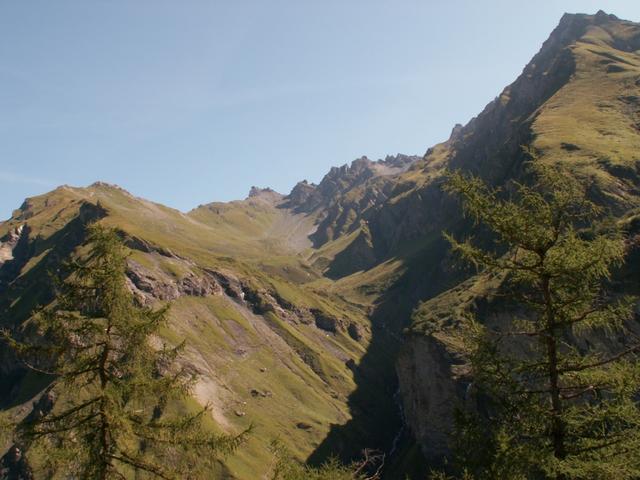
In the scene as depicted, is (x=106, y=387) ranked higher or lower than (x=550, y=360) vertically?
higher

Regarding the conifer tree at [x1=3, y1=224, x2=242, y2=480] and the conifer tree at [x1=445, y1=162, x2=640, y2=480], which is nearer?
the conifer tree at [x1=445, y1=162, x2=640, y2=480]

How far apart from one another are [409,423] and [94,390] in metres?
189

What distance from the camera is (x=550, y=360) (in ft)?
55.9

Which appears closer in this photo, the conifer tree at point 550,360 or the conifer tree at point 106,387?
the conifer tree at point 550,360

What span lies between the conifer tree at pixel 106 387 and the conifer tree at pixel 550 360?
12175mm

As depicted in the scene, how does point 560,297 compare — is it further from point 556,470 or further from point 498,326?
point 498,326

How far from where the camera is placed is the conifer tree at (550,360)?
52.2 feet

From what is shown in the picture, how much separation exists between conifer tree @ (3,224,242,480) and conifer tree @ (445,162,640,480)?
1217cm

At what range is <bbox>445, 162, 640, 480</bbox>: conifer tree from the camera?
52.2ft

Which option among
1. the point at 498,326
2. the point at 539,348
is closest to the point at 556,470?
the point at 539,348

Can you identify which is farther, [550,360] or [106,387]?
[106,387]

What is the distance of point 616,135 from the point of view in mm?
192000

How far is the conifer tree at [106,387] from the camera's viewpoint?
20.3 meters

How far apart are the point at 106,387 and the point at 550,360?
56.1 feet
